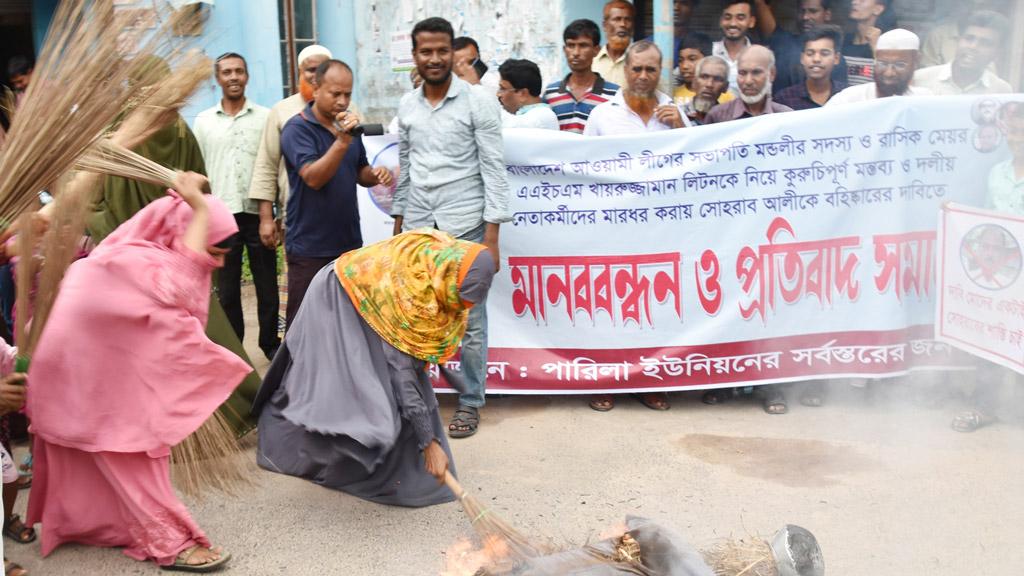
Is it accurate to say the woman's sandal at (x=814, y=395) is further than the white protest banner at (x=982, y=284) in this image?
Yes

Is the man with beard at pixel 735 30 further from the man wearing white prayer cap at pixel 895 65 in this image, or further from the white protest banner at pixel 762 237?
the white protest banner at pixel 762 237

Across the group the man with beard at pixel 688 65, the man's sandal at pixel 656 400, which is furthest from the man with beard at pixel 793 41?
the man's sandal at pixel 656 400

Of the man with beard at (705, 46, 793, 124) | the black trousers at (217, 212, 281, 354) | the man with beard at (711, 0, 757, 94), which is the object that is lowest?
the black trousers at (217, 212, 281, 354)

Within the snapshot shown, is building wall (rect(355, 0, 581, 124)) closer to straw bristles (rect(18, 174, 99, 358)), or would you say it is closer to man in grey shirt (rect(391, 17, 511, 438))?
man in grey shirt (rect(391, 17, 511, 438))

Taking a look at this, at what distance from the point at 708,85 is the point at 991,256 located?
1.81 metres

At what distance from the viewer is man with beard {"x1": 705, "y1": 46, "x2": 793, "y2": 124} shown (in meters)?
5.43

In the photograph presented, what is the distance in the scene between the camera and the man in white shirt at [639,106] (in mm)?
5348

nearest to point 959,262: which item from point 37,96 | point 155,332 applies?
point 155,332

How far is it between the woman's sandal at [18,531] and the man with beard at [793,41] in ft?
15.3

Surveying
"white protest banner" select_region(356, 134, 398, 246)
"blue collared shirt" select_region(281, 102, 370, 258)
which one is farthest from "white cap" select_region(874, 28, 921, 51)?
"blue collared shirt" select_region(281, 102, 370, 258)

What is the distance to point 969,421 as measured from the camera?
475 centimetres

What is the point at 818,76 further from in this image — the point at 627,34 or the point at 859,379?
the point at 859,379

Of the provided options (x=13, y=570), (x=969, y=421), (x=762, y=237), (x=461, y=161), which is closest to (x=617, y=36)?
(x=762, y=237)

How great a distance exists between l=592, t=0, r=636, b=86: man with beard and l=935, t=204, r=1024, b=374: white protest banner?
8.15 ft
